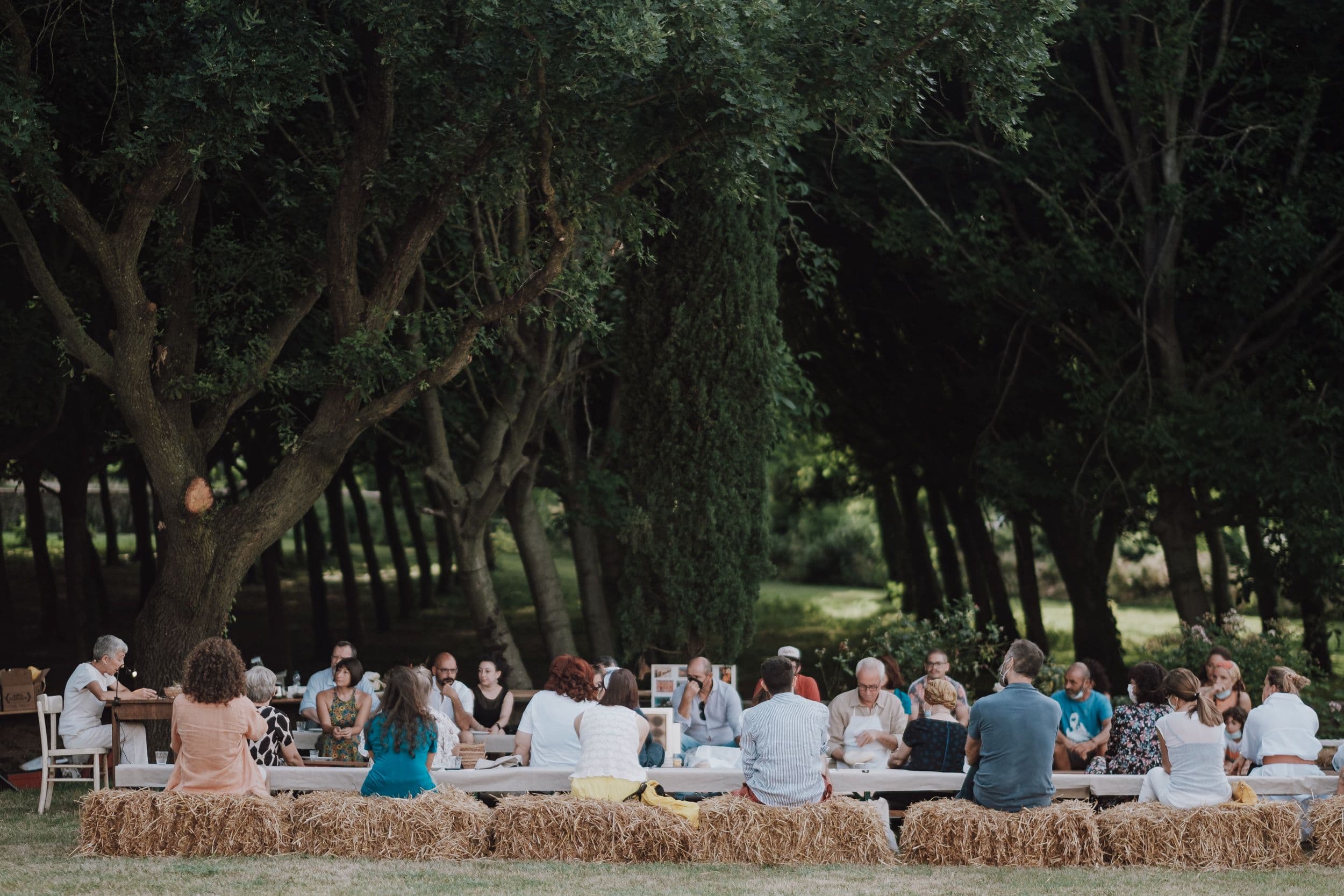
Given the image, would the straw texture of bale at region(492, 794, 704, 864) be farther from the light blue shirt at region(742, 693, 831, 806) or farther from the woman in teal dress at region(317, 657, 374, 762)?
the woman in teal dress at region(317, 657, 374, 762)

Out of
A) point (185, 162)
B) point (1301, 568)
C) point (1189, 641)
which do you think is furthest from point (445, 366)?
point (1301, 568)

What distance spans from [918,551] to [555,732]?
1811 centimetres

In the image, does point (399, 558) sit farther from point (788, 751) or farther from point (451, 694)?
point (788, 751)

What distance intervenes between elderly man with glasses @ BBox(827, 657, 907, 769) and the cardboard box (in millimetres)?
6984

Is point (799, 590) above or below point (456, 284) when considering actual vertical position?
below

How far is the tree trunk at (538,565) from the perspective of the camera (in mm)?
16953

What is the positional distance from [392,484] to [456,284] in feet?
80.6

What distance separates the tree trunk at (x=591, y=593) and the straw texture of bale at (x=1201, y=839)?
10285 millimetres

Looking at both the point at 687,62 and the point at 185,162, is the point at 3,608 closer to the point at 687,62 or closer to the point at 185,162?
the point at 185,162

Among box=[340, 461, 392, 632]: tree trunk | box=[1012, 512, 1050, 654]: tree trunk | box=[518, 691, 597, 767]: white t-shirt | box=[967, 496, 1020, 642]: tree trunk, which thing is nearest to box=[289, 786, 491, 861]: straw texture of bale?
box=[518, 691, 597, 767]: white t-shirt

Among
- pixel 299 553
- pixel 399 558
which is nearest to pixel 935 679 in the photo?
pixel 399 558

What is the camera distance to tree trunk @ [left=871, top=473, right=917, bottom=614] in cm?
2823

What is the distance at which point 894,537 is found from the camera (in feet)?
99.0

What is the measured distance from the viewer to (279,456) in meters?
22.7
